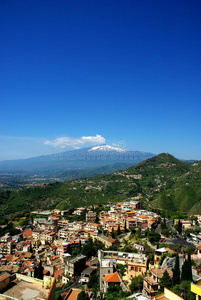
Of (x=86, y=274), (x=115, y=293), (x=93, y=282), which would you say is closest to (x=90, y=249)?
(x=86, y=274)

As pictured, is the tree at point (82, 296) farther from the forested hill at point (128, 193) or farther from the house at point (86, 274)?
the forested hill at point (128, 193)

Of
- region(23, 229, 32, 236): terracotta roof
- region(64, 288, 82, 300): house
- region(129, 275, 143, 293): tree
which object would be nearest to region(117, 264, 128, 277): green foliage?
region(129, 275, 143, 293): tree

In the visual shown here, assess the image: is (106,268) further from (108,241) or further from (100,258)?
(108,241)

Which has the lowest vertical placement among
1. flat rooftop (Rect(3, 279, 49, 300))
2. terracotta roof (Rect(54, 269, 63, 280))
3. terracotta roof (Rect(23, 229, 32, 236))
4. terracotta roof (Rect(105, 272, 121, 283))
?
terracotta roof (Rect(23, 229, 32, 236))

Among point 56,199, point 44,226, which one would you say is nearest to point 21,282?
point 44,226

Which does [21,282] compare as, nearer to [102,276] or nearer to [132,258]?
[102,276]

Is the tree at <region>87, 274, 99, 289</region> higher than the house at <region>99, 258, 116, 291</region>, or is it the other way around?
the house at <region>99, 258, 116, 291</region>

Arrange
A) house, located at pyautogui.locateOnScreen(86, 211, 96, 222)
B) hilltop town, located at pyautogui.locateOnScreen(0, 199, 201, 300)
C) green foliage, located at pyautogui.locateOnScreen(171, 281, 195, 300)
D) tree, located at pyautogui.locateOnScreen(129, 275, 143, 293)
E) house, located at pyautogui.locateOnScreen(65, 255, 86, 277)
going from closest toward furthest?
green foliage, located at pyautogui.locateOnScreen(171, 281, 195, 300), hilltop town, located at pyautogui.locateOnScreen(0, 199, 201, 300), tree, located at pyautogui.locateOnScreen(129, 275, 143, 293), house, located at pyautogui.locateOnScreen(65, 255, 86, 277), house, located at pyautogui.locateOnScreen(86, 211, 96, 222)

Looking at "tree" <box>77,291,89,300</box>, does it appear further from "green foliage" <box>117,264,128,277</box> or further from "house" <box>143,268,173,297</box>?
"house" <box>143,268,173,297</box>
